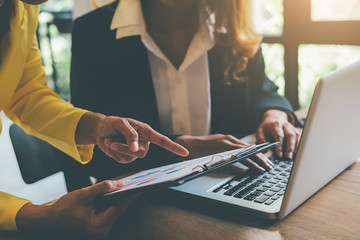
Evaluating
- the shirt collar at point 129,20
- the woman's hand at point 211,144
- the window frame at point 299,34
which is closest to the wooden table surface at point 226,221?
the woman's hand at point 211,144

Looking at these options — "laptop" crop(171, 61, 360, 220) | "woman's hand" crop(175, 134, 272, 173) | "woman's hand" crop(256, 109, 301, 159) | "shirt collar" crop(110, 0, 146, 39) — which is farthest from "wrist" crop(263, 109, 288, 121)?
"shirt collar" crop(110, 0, 146, 39)

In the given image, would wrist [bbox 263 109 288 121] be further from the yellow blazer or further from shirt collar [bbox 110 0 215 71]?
the yellow blazer

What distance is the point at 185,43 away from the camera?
1.56m

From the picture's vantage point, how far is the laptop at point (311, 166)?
2.26 ft

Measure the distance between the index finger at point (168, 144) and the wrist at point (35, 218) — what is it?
0.27 metres

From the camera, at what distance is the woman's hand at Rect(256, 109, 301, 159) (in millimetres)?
1084

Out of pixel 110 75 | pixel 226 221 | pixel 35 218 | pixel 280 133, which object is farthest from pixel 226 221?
pixel 110 75

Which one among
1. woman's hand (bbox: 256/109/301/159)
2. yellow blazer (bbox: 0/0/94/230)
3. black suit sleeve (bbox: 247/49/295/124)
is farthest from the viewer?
black suit sleeve (bbox: 247/49/295/124)

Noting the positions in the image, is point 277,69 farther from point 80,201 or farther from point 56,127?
point 80,201

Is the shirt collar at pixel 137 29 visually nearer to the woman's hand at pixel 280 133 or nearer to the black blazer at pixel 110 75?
the black blazer at pixel 110 75

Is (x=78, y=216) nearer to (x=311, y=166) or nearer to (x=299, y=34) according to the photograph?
(x=311, y=166)

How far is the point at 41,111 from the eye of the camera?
1.09m

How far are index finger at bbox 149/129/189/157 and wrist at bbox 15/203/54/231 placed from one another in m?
0.27

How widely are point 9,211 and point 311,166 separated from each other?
0.61 metres
